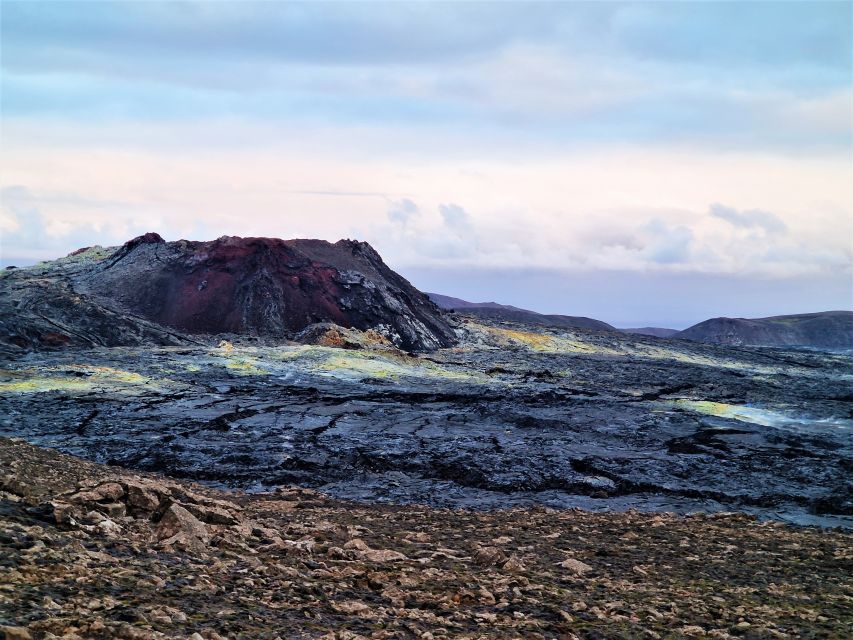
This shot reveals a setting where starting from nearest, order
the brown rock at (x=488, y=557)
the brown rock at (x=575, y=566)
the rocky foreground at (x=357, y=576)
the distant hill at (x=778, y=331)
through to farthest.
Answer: the rocky foreground at (x=357, y=576) < the brown rock at (x=575, y=566) < the brown rock at (x=488, y=557) < the distant hill at (x=778, y=331)

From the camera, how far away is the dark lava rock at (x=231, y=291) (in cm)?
3894

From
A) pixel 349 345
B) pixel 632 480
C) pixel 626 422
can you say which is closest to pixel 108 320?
pixel 349 345

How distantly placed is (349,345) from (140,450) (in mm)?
20474

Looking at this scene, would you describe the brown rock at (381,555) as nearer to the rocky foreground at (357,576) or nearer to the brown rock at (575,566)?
the rocky foreground at (357,576)

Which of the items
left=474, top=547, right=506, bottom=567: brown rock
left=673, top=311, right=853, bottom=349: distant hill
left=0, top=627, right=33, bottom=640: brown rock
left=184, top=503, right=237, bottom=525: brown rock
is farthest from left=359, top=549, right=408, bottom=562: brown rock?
left=673, top=311, right=853, bottom=349: distant hill

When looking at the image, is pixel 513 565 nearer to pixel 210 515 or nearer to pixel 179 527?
pixel 210 515

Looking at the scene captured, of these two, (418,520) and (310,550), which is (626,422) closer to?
(418,520)

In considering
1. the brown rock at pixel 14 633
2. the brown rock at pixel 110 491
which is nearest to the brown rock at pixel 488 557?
the brown rock at pixel 110 491

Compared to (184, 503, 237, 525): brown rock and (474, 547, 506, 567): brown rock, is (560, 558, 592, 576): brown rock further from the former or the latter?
(184, 503, 237, 525): brown rock

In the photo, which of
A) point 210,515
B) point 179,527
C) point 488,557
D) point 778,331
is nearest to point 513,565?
point 488,557

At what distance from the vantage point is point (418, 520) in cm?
967

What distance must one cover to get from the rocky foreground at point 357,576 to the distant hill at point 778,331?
276 feet

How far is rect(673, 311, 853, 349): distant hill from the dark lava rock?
54.9 m

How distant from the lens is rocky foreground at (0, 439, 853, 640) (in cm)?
438
